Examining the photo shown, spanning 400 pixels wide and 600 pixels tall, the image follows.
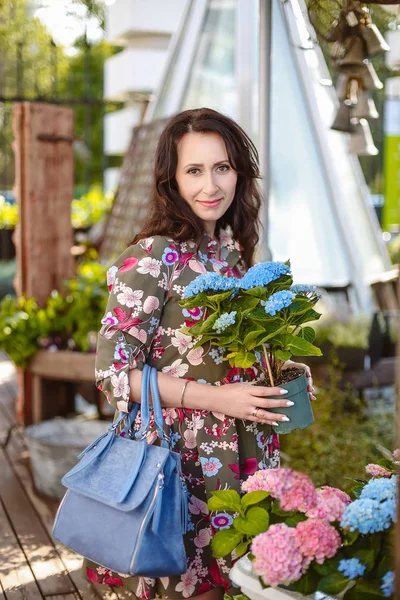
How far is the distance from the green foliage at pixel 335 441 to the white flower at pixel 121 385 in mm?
2106

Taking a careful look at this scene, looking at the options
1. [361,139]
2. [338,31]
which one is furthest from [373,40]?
[361,139]

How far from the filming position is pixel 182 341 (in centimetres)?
232

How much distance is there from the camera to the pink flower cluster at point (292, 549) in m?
1.55

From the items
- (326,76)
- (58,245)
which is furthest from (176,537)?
(326,76)

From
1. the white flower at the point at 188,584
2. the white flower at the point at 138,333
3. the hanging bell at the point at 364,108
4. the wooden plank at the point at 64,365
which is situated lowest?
the white flower at the point at 188,584

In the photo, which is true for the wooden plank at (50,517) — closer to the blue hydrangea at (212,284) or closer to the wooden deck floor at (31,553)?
the wooden deck floor at (31,553)

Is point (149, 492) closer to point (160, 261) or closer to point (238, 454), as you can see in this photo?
point (238, 454)

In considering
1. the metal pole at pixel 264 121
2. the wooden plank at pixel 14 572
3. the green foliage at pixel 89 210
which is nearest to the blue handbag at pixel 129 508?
the metal pole at pixel 264 121

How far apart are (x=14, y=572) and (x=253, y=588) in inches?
83.0

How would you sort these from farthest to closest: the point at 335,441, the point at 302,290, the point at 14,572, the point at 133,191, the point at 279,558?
the point at 133,191, the point at 335,441, the point at 14,572, the point at 302,290, the point at 279,558

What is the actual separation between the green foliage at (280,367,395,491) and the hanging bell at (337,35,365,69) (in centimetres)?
185

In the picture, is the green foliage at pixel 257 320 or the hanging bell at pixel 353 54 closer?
the green foliage at pixel 257 320

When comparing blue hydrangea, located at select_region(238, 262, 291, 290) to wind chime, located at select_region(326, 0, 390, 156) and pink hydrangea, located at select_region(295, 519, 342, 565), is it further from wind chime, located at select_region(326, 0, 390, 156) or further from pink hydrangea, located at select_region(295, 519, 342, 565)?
wind chime, located at select_region(326, 0, 390, 156)

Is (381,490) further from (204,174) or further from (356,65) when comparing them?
(356,65)
